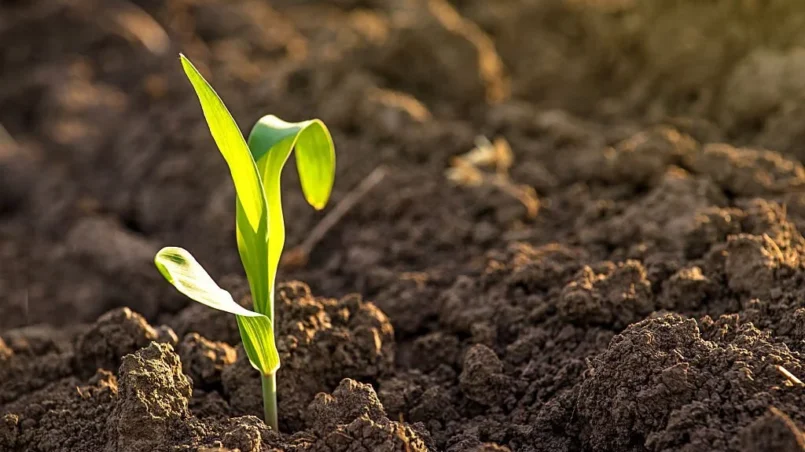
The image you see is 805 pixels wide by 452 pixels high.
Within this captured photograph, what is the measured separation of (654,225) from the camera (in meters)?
2.10

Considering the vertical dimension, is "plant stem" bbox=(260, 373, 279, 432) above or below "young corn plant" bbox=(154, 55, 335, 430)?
below

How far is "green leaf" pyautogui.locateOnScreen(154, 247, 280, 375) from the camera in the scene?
130 cm

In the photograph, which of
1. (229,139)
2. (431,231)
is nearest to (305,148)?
(229,139)

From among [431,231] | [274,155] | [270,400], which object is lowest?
[431,231]

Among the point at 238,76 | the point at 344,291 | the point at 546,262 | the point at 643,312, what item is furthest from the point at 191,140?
the point at 643,312

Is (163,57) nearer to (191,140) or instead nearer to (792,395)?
(191,140)

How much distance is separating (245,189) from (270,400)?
1.23 feet

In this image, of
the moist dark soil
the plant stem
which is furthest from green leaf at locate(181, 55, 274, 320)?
the moist dark soil

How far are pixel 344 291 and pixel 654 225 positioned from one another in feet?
2.43

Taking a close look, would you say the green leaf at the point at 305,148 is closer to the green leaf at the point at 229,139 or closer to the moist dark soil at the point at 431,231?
the green leaf at the point at 229,139

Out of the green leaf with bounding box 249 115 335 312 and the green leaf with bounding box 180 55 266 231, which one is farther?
the green leaf with bounding box 249 115 335 312

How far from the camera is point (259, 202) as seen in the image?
4.85 ft

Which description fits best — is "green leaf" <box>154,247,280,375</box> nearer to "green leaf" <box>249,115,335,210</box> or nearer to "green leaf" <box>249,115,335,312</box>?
"green leaf" <box>249,115,335,312</box>

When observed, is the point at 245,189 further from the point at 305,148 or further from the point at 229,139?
the point at 305,148
